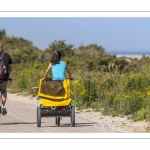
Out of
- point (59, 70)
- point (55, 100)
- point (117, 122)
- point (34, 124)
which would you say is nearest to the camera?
point (55, 100)

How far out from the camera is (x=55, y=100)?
14.6m

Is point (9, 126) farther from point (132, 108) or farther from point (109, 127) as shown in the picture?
point (132, 108)

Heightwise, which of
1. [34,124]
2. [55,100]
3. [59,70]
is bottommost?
[34,124]

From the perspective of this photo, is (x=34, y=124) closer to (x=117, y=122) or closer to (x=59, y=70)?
(x=59, y=70)

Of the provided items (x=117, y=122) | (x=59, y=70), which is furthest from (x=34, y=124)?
(x=117, y=122)

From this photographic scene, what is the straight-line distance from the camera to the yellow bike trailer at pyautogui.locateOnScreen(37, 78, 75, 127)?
14.5 meters

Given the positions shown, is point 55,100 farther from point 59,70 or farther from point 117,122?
point 117,122

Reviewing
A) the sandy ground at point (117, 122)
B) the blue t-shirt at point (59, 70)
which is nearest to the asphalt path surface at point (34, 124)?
the sandy ground at point (117, 122)

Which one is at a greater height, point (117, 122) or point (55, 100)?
point (55, 100)

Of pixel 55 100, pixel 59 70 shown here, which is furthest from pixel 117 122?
pixel 59 70

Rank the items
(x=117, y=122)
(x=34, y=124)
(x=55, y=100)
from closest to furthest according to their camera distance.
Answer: (x=55, y=100) < (x=34, y=124) < (x=117, y=122)

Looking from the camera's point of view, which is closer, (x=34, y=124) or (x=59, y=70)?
(x=59, y=70)
